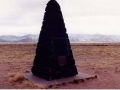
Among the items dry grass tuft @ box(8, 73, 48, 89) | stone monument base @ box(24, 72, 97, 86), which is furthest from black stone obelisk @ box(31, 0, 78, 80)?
dry grass tuft @ box(8, 73, 48, 89)

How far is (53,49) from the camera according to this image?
1263 cm

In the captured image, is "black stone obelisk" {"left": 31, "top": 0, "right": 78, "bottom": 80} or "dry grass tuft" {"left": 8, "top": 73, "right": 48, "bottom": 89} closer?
"dry grass tuft" {"left": 8, "top": 73, "right": 48, "bottom": 89}

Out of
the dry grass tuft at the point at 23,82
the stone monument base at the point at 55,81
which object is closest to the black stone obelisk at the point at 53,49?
the stone monument base at the point at 55,81

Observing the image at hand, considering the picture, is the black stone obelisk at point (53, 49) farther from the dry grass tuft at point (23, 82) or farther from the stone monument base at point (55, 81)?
the dry grass tuft at point (23, 82)

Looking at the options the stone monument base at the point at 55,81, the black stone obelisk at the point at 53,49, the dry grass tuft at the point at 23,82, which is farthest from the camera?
the black stone obelisk at the point at 53,49

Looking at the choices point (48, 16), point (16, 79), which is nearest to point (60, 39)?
point (48, 16)

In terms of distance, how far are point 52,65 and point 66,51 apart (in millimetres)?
1445

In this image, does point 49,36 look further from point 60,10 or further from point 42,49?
point 60,10

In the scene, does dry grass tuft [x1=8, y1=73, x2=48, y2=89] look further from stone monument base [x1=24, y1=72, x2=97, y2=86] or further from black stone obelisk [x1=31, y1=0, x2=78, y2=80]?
black stone obelisk [x1=31, y1=0, x2=78, y2=80]

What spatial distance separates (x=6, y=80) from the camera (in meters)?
13.5

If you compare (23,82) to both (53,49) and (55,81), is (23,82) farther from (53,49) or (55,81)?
(53,49)

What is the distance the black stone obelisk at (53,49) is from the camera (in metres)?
12.6

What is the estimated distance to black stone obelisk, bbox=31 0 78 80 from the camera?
12602 mm

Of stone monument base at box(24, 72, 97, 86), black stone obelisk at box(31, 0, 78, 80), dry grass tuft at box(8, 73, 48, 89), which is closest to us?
dry grass tuft at box(8, 73, 48, 89)
